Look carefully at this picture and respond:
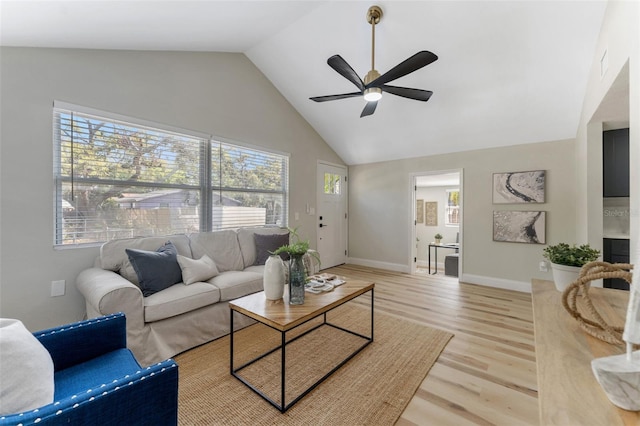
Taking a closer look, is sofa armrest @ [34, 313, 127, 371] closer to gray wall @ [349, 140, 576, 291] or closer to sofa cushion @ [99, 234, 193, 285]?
sofa cushion @ [99, 234, 193, 285]

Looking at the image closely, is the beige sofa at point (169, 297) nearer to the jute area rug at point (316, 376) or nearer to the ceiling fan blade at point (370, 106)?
the jute area rug at point (316, 376)

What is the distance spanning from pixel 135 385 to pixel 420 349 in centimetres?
210

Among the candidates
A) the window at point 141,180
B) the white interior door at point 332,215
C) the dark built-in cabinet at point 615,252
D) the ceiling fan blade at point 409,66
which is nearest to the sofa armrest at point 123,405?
the window at point 141,180

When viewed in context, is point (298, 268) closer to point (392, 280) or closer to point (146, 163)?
point (146, 163)

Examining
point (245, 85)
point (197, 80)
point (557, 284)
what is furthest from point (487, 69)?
point (197, 80)

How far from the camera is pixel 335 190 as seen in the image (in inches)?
218

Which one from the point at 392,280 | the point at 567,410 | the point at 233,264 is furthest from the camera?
the point at 392,280

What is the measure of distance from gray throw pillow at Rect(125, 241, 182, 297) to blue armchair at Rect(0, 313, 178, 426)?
2.62ft

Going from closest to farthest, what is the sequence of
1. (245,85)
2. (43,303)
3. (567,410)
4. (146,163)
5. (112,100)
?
(567,410), (43,303), (112,100), (146,163), (245,85)

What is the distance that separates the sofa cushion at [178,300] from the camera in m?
2.05

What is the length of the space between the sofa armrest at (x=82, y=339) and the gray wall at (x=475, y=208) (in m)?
4.48

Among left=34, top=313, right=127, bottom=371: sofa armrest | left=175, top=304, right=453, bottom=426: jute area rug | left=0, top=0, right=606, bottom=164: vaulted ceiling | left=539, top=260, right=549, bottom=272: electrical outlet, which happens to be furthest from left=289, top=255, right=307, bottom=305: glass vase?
left=539, top=260, right=549, bottom=272: electrical outlet

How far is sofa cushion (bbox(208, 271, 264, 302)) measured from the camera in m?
2.52

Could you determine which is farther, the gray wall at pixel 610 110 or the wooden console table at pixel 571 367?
the gray wall at pixel 610 110
